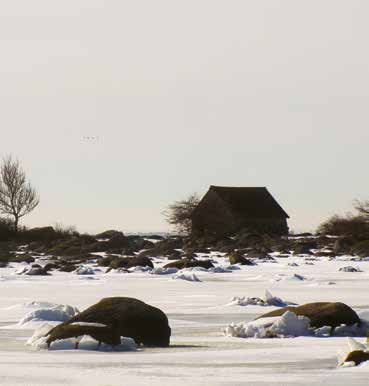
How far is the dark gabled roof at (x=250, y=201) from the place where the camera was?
7381 centimetres

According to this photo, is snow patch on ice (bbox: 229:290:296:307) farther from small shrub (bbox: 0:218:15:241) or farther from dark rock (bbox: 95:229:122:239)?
dark rock (bbox: 95:229:122:239)

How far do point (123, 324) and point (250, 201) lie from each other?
215ft

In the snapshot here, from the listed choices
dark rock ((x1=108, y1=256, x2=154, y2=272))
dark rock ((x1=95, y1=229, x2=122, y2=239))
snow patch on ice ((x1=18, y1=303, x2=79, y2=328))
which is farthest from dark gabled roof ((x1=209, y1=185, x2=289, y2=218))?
snow patch on ice ((x1=18, y1=303, x2=79, y2=328))

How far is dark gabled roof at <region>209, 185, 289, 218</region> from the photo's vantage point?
7381cm

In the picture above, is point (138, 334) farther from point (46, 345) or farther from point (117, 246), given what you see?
point (117, 246)

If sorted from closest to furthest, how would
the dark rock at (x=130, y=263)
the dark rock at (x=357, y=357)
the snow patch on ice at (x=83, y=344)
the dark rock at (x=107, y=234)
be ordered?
1. the dark rock at (x=357, y=357)
2. the snow patch on ice at (x=83, y=344)
3. the dark rock at (x=130, y=263)
4. the dark rock at (x=107, y=234)

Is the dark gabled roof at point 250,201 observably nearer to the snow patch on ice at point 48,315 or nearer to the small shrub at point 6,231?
the small shrub at point 6,231

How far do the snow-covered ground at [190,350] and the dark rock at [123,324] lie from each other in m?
0.20

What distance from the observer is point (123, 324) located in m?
10.1

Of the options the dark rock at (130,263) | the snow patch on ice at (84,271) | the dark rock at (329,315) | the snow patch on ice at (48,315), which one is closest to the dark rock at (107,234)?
the dark rock at (130,263)

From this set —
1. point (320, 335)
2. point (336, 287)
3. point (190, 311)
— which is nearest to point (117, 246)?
point (336, 287)

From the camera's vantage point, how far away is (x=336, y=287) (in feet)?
66.4

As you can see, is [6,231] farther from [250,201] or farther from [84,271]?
[84,271]

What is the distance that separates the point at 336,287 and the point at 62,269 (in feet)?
34.1
